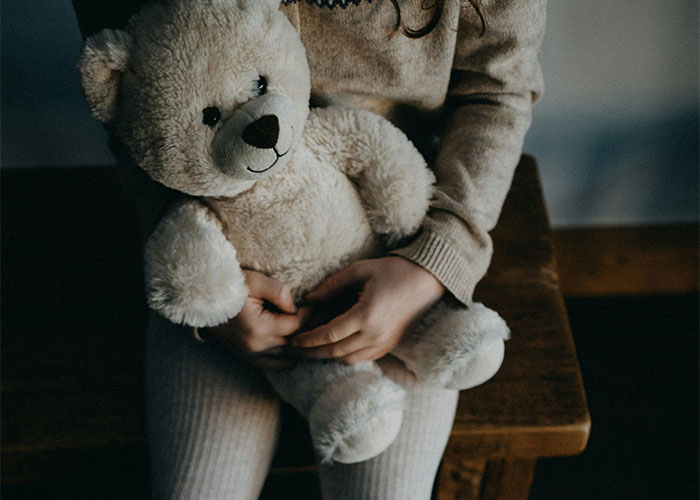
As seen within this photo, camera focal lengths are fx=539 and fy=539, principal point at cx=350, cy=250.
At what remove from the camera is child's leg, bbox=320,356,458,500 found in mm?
554

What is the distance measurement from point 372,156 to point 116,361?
0.44 meters

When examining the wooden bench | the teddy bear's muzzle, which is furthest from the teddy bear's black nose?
the wooden bench

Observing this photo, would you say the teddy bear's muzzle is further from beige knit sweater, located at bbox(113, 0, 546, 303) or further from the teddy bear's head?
beige knit sweater, located at bbox(113, 0, 546, 303)

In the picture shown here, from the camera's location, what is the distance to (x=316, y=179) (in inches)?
20.0

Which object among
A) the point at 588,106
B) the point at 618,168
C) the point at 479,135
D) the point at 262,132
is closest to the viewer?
the point at 262,132

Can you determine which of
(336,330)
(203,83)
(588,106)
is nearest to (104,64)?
(203,83)

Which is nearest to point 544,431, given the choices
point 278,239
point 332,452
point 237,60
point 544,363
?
point 544,363

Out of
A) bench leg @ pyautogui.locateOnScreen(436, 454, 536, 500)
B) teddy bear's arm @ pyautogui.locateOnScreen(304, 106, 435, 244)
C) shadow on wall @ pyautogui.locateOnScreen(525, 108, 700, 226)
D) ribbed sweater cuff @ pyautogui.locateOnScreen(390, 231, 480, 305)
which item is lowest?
bench leg @ pyautogui.locateOnScreen(436, 454, 536, 500)

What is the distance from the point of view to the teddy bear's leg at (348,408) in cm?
50

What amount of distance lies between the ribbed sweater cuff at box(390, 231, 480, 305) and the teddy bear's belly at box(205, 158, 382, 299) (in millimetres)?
58

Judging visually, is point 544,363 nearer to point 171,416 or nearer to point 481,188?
point 481,188

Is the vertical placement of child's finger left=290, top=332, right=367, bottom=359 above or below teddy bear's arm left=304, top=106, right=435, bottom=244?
below

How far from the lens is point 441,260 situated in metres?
0.56

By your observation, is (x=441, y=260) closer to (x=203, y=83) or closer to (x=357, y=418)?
(x=357, y=418)
